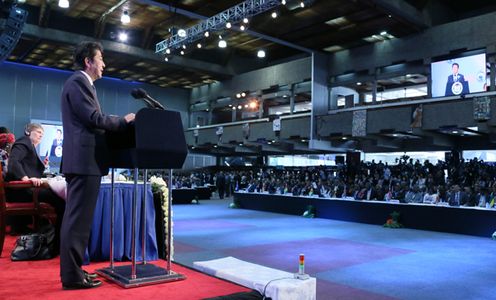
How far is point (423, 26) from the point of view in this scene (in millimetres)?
13055

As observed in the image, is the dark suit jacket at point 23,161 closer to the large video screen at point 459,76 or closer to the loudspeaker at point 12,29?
the loudspeaker at point 12,29

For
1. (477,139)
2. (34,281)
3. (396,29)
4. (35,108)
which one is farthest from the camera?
(35,108)

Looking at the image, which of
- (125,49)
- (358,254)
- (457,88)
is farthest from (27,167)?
(125,49)

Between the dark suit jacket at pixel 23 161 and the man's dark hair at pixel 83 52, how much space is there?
1.96m

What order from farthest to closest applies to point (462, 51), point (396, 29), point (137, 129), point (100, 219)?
point (396, 29)
point (462, 51)
point (100, 219)
point (137, 129)

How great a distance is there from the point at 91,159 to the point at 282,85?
16159 mm

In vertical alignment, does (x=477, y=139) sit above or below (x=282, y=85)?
below

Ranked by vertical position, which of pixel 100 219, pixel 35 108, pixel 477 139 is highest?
pixel 35 108

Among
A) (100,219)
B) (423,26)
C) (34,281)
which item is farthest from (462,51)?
(34,281)

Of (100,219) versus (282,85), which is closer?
(100,219)

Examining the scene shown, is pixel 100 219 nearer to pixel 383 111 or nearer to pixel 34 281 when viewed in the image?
pixel 34 281

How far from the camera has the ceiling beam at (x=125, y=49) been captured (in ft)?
48.6

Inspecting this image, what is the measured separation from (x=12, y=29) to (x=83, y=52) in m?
6.83

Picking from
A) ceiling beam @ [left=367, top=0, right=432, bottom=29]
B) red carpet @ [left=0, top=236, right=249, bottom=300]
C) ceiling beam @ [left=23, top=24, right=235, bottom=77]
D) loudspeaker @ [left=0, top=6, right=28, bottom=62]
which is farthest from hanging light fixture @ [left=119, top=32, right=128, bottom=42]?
red carpet @ [left=0, top=236, right=249, bottom=300]
